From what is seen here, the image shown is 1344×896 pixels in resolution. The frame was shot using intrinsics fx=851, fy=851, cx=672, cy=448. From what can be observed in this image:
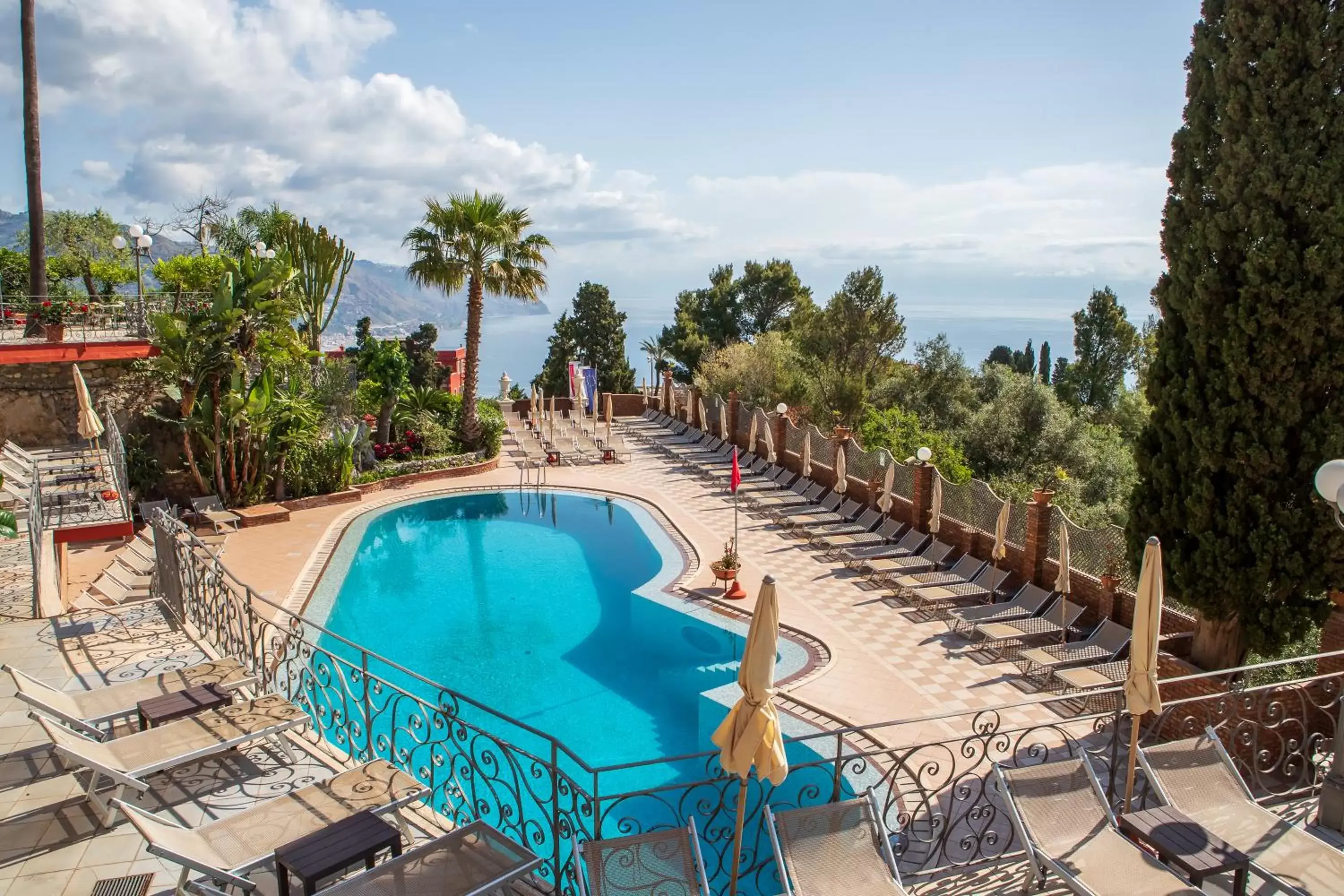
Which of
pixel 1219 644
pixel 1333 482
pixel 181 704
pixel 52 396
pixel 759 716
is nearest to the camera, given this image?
pixel 759 716

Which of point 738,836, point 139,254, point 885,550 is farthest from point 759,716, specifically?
point 139,254

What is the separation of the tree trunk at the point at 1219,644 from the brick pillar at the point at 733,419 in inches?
690

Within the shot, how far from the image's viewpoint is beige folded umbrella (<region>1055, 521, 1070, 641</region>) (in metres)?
12.5

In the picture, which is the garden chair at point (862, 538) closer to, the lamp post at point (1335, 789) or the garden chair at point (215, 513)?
the lamp post at point (1335, 789)

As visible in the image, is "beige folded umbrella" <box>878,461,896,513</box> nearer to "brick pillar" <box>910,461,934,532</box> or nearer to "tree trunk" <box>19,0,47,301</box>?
"brick pillar" <box>910,461,934,532</box>

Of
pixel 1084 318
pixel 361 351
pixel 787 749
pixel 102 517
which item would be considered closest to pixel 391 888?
pixel 787 749

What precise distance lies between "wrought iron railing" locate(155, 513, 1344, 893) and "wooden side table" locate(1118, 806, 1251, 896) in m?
0.71

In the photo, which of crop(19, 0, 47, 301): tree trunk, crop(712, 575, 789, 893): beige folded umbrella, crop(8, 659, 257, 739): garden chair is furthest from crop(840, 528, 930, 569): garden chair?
crop(19, 0, 47, 301): tree trunk

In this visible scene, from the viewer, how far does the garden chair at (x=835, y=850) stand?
4.87 metres

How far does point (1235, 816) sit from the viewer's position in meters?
5.46

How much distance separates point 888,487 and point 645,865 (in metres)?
13.4

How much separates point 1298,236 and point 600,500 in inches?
634

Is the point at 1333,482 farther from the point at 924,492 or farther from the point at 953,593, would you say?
the point at 924,492

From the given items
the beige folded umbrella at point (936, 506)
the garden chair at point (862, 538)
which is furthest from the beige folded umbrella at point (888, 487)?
the beige folded umbrella at point (936, 506)
